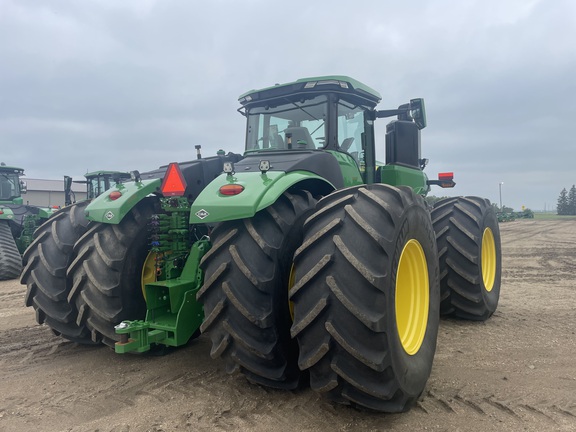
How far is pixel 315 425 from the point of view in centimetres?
283

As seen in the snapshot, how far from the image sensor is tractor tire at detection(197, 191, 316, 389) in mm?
2934

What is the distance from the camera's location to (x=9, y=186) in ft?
45.1

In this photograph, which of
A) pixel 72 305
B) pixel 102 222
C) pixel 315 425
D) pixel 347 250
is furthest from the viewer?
pixel 72 305

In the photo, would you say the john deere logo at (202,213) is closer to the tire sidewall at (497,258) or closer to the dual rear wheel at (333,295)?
the dual rear wheel at (333,295)

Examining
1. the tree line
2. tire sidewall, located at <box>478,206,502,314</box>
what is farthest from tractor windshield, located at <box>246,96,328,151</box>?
the tree line

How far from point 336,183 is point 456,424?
223 centimetres

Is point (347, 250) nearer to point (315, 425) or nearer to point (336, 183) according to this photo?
point (315, 425)

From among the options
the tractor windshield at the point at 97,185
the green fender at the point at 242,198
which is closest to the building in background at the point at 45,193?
the tractor windshield at the point at 97,185

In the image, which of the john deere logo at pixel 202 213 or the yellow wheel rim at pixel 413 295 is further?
the yellow wheel rim at pixel 413 295

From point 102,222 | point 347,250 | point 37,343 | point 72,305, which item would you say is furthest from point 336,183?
point 37,343

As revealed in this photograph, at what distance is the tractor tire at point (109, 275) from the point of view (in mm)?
3740

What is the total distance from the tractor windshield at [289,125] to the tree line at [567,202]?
88.3 m

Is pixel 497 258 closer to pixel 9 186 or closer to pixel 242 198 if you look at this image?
pixel 242 198

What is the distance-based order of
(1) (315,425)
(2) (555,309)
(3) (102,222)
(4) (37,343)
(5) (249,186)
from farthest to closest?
(2) (555,309) → (4) (37,343) → (3) (102,222) → (5) (249,186) → (1) (315,425)
